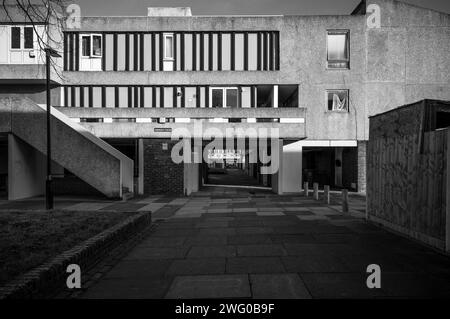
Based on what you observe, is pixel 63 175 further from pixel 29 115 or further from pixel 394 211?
pixel 394 211

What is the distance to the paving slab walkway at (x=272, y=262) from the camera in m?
5.46

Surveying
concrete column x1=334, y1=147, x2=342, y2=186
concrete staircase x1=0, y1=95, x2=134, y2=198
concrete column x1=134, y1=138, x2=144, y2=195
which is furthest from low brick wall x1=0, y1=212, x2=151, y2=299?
concrete column x1=334, y1=147, x2=342, y2=186

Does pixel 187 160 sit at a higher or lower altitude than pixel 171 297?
higher

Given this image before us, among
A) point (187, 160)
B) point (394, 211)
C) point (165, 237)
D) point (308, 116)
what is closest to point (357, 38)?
point (308, 116)

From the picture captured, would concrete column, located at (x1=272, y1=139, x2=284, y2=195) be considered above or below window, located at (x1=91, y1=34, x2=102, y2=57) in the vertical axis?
below

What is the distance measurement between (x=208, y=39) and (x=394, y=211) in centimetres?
1638

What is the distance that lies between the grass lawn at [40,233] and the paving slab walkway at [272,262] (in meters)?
1.07

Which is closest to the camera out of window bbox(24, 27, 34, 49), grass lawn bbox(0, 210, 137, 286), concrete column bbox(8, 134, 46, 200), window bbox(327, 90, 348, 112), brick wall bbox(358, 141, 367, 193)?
grass lawn bbox(0, 210, 137, 286)

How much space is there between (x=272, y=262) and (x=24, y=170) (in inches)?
649

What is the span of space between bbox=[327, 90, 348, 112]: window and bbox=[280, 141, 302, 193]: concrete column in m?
3.17

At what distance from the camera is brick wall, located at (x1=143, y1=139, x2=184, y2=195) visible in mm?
21094

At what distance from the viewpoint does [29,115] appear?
17.7 metres

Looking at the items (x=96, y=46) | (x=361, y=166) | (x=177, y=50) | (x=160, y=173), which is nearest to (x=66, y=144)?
(x=160, y=173)

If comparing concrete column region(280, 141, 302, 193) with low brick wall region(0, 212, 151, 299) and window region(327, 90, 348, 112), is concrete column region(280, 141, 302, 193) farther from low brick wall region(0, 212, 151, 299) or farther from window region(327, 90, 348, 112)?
low brick wall region(0, 212, 151, 299)
